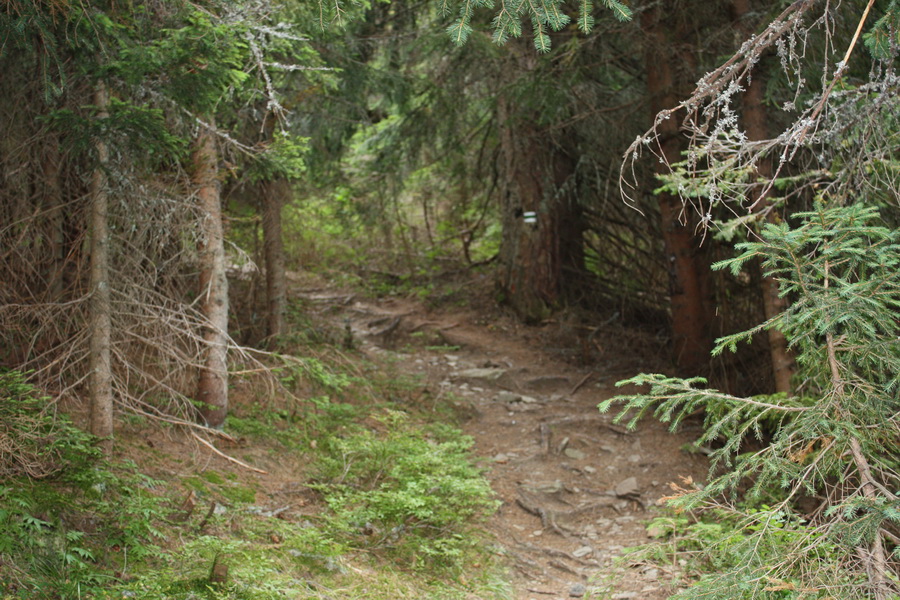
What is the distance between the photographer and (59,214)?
5.73 meters

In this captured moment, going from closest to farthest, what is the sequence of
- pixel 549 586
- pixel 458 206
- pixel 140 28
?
pixel 140 28
pixel 549 586
pixel 458 206

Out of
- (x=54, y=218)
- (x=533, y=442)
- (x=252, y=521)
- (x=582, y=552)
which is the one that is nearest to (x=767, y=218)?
(x=582, y=552)

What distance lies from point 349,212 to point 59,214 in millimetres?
7009

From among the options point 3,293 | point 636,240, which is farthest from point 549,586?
point 636,240

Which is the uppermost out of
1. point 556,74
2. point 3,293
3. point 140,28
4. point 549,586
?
point 556,74

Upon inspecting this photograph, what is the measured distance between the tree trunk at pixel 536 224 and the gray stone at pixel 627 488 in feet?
17.3

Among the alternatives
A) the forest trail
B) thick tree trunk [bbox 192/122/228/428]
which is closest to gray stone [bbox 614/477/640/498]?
the forest trail

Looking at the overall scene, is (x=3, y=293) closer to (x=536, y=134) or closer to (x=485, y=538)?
(x=485, y=538)

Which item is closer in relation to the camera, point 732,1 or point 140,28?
point 140,28

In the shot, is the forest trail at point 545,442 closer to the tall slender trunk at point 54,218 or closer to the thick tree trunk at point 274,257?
the thick tree trunk at point 274,257

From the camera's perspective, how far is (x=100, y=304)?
5.03 meters

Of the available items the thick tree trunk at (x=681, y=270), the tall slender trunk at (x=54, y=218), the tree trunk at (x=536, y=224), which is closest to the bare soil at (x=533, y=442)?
the tree trunk at (x=536, y=224)

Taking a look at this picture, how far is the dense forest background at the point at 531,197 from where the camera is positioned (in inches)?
151

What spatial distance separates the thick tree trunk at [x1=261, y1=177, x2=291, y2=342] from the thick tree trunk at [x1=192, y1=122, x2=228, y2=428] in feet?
6.18
